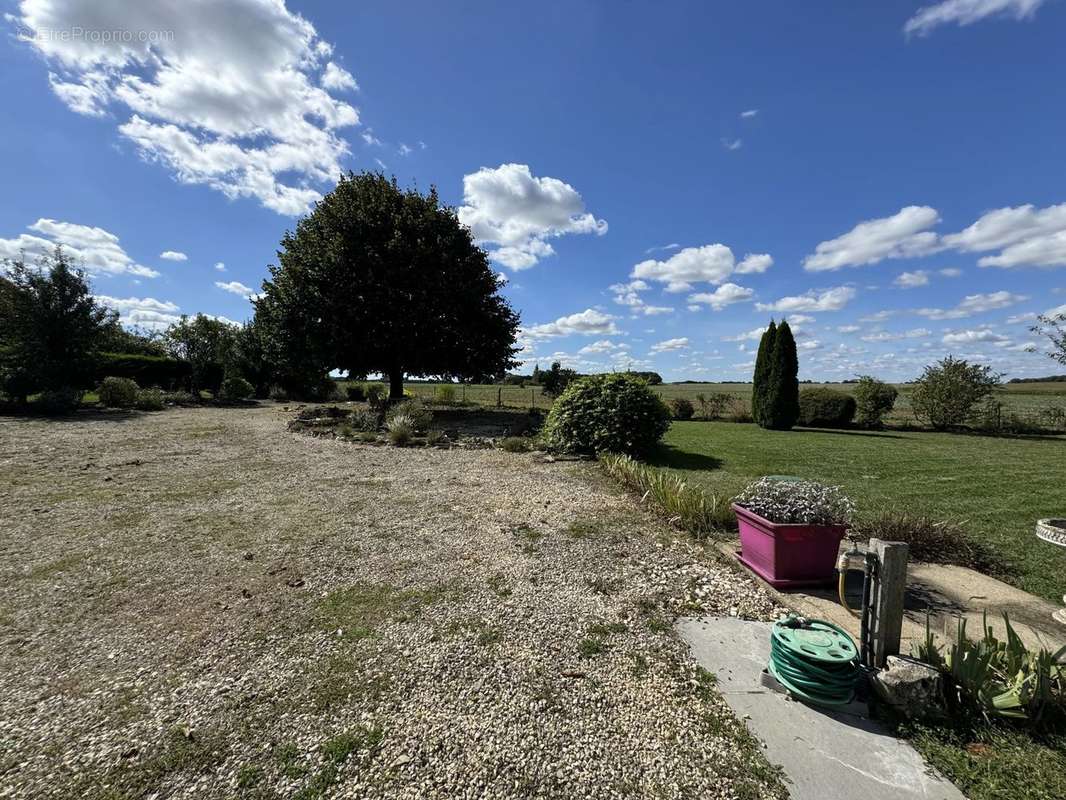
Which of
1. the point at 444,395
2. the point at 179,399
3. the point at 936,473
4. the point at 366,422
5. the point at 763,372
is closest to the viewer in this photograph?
the point at 936,473

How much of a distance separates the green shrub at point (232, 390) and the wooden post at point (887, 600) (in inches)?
942

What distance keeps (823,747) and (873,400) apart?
741 inches

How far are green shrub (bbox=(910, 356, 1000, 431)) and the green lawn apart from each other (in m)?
2.14

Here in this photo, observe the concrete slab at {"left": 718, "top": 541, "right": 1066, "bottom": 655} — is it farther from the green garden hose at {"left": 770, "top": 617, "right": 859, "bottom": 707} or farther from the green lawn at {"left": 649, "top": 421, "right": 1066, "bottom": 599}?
the green garden hose at {"left": 770, "top": 617, "right": 859, "bottom": 707}

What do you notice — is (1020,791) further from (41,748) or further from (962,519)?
(962,519)

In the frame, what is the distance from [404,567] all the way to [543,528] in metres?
1.65

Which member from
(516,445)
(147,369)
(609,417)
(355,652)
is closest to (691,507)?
(355,652)

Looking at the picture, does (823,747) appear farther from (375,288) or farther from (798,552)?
(375,288)

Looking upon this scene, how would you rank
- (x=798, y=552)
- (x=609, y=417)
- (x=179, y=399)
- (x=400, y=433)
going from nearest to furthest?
(x=798, y=552)
(x=609, y=417)
(x=400, y=433)
(x=179, y=399)

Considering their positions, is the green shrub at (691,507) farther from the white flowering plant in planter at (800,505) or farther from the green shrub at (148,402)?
the green shrub at (148,402)

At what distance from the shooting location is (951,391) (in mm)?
15828

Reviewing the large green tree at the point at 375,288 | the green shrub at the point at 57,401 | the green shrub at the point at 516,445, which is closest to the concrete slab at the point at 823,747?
the green shrub at the point at 516,445

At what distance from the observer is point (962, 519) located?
17.0 feet

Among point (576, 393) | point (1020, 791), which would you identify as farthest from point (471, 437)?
point (1020, 791)
